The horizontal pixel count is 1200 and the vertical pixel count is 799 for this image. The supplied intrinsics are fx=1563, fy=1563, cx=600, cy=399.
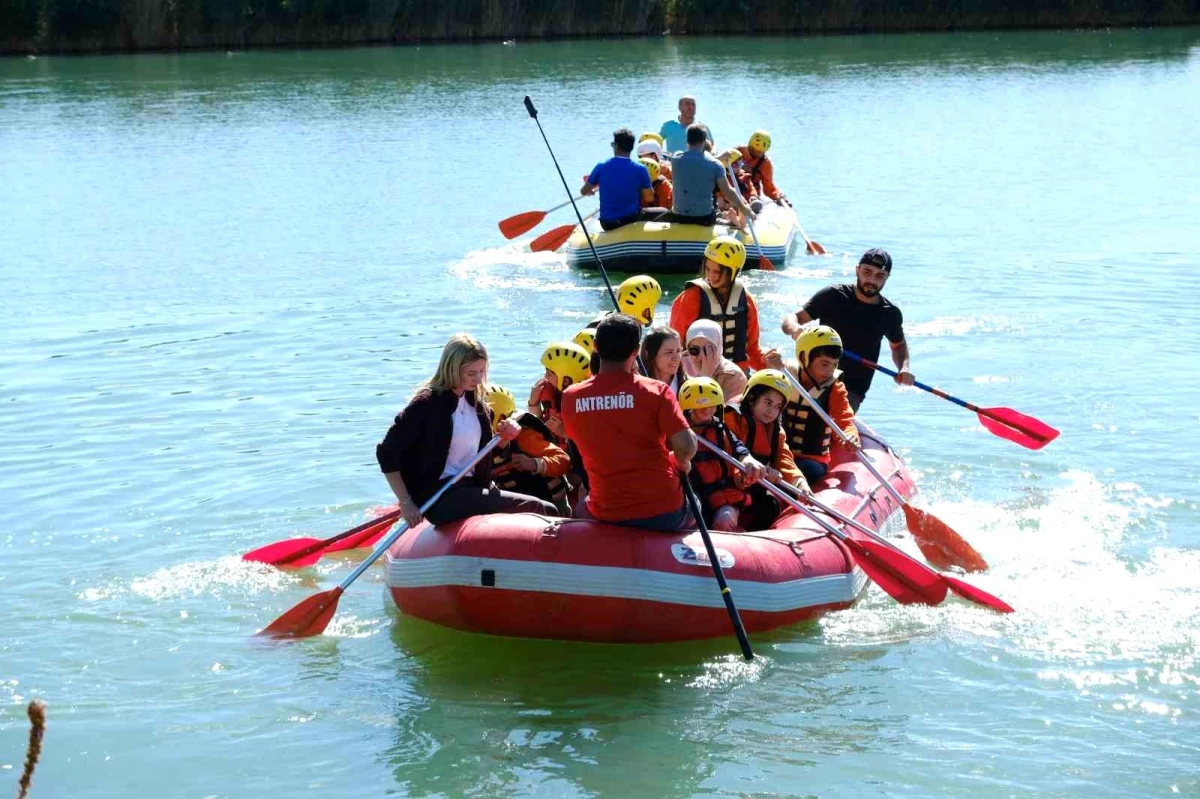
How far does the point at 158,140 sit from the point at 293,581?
74.6 ft

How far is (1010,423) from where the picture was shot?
33.2ft

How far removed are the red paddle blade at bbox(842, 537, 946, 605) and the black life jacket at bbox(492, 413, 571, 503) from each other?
1552 mm

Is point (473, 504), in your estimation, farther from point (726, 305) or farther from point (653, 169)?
point (653, 169)

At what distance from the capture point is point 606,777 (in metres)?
6.42

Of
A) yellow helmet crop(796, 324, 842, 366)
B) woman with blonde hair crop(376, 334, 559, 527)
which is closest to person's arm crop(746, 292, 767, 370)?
yellow helmet crop(796, 324, 842, 366)

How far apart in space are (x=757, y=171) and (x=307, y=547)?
38.1 feet

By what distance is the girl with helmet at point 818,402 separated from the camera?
29.3 ft

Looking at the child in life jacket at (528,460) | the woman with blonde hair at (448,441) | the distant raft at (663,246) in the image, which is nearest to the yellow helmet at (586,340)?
the child in life jacket at (528,460)

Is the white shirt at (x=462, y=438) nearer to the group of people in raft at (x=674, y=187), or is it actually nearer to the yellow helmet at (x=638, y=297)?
the yellow helmet at (x=638, y=297)

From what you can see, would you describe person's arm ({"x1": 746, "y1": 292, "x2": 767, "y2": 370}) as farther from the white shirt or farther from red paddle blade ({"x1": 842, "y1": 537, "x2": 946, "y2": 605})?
the white shirt

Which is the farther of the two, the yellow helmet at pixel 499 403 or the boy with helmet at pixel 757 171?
the boy with helmet at pixel 757 171

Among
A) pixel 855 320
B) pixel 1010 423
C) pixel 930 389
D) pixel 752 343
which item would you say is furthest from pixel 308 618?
pixel 1010 423

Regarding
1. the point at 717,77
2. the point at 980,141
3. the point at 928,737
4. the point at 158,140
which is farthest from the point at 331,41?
the point at 928,737

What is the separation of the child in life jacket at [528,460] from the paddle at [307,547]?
28.4 inches
